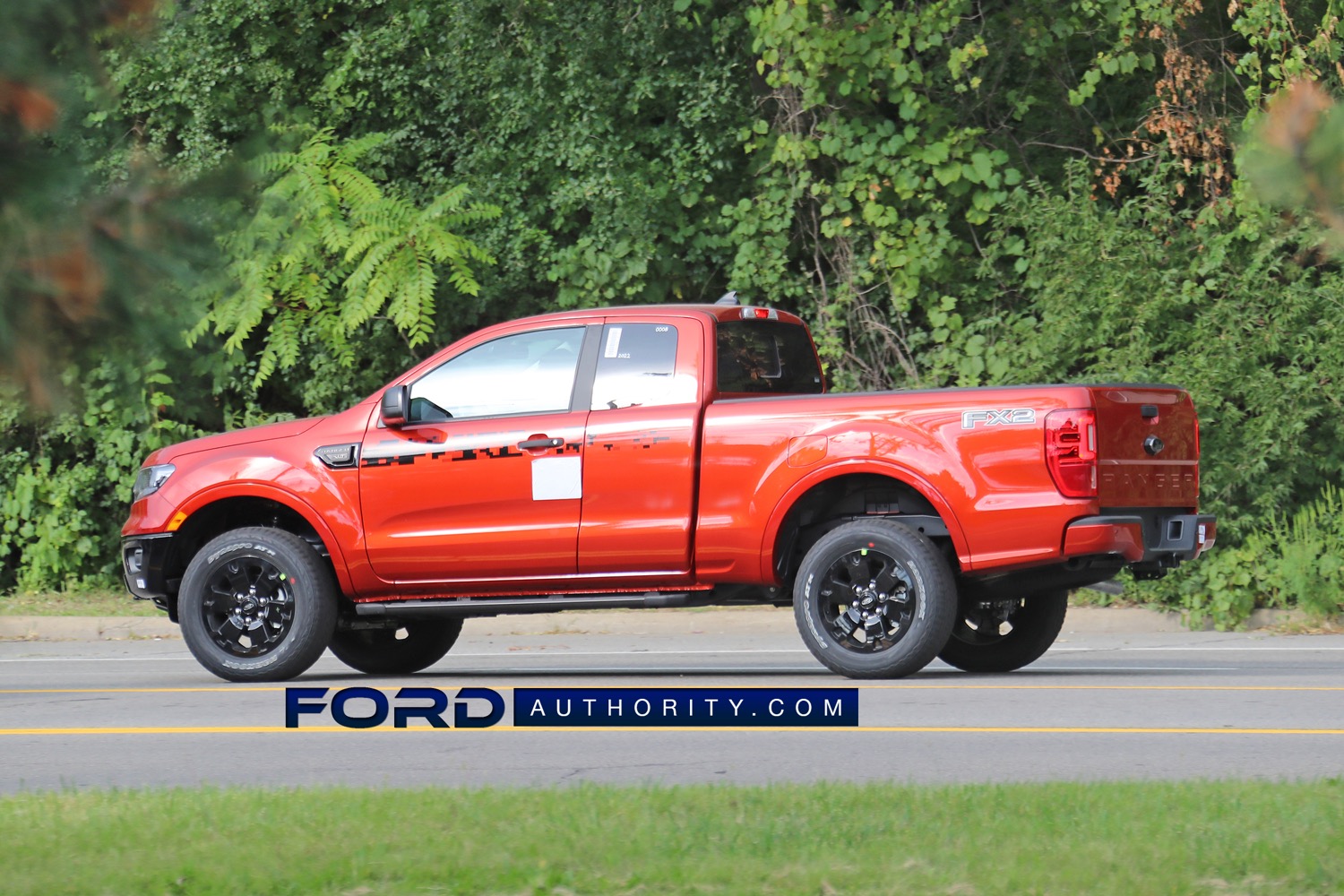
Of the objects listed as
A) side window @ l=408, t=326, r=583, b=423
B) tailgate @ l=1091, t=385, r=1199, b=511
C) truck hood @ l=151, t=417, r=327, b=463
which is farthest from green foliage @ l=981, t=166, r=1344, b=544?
truck hood @ l=151, t=417, r=327, b=463

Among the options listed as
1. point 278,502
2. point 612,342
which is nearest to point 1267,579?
point 612,342

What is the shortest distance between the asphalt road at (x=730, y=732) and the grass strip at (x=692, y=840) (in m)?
0.69

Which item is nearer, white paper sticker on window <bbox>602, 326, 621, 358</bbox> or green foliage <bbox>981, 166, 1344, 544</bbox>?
white paper sticker on window <bbox>602, 326, 621, 358</bbox>

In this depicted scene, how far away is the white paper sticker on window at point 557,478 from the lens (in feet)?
32.4

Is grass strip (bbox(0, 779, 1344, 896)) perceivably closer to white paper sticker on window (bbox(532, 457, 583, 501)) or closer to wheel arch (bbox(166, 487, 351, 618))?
white paper sticker on window (bbox(532, 457, 583, 501))

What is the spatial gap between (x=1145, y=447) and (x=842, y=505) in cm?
166

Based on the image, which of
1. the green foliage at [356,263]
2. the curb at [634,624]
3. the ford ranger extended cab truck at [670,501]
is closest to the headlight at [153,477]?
the ford ranger extended cab truck at [670,501]

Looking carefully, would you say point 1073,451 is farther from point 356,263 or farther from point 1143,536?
point 356,263

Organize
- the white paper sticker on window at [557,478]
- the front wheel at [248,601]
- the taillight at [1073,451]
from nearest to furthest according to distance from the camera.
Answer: the taillight at [1073,451] < the white paper sticker on window at [557,478] < the front wheel at [248,601]

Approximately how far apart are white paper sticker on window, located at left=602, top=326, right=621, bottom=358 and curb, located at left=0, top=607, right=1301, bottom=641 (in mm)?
4367

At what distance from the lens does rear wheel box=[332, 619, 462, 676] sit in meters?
11.2

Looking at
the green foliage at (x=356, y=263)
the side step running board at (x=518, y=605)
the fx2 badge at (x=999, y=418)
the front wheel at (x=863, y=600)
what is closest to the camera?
the fx2 badge at (x=999, y=418)

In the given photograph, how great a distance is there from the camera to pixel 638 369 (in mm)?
10039

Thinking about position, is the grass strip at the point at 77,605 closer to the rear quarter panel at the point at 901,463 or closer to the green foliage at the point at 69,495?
the green foliage at the point at 69,495
